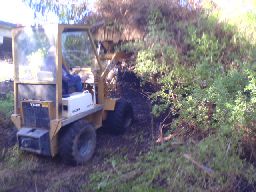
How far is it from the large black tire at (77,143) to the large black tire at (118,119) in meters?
0.89

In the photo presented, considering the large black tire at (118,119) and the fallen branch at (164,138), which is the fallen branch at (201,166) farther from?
the large black tire at (118,119)

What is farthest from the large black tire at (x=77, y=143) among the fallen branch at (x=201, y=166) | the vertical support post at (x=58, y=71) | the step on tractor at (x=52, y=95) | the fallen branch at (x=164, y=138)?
the fallen branch at (x=201, y=166)

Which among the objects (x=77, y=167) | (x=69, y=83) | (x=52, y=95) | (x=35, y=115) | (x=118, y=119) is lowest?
(x=77, y=167)

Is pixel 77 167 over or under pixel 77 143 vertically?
under

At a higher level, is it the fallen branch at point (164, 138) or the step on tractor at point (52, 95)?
the step on tractor at point (52, 95)

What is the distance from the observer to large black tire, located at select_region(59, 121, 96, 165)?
5396 mm

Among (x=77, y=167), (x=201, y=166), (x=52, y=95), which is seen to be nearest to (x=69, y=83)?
(x=52, y=95)

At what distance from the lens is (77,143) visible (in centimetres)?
555

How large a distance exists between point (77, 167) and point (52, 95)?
1209 millimetres

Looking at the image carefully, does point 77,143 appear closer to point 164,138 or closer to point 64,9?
point 164,138

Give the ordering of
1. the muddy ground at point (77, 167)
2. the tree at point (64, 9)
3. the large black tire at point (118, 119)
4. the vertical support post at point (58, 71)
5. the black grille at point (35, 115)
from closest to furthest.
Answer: the muddy ground at point (77, 167)
the vertical support post at point (58, 71)
the black grille at point (35, 115)
the large black tire at point (118, 119)
the tree at point (64, 9)

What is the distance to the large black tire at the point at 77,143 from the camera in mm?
5396

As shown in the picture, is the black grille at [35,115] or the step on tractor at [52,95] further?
the black grille at [35,115]

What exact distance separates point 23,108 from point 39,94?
399 millimetres
